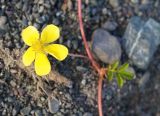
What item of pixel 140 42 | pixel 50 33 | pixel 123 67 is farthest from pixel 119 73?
pixel 50 33

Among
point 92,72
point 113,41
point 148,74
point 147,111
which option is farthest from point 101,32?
point 147,111

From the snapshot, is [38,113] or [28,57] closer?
[28,57]

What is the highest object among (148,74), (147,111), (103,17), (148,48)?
(103,17)

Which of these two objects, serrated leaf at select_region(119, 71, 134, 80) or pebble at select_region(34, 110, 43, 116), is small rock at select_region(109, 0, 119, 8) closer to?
serrated leaf at select_region(119, 71, 134, 80)

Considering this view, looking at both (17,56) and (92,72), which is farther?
(92,72)

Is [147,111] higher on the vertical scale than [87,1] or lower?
lower

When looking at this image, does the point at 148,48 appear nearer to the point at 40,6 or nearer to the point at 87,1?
the point at 87,1

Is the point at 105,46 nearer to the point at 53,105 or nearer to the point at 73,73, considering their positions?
the point at 73,73
